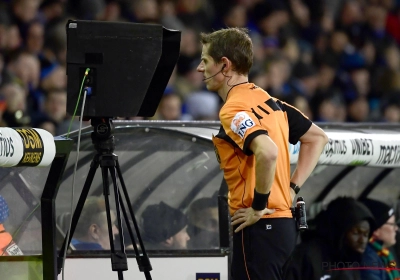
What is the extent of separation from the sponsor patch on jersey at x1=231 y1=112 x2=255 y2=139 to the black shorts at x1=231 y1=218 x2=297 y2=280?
414 millimetres

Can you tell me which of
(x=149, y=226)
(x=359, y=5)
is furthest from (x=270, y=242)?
(x=359, y=5)

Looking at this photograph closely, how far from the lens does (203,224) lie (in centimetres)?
491

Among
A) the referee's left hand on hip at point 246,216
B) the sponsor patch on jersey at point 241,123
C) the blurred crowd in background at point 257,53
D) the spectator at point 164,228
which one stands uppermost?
the blurred crowd in background at point 257,53

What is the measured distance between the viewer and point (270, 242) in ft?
13.3

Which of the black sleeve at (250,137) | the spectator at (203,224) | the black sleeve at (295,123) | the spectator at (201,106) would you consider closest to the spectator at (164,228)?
the spectator at (203,224)

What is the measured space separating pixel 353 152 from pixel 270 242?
1.28 m

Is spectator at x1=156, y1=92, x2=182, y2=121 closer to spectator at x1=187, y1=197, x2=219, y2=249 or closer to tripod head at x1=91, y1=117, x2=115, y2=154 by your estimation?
spectator at x1=187, y1=197, x2=219, y2=249

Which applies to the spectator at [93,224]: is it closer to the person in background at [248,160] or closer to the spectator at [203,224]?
the spectator at [203,224]

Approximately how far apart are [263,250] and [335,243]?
4.68ft

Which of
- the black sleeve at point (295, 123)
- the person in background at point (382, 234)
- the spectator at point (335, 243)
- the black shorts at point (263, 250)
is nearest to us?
the black shorts at point (263, 250)

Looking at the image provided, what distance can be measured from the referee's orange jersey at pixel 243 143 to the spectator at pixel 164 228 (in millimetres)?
801

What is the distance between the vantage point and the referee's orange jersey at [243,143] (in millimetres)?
3979

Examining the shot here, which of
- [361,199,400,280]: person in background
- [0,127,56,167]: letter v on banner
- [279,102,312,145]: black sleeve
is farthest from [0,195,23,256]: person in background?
[361,199,400,280]: person in background

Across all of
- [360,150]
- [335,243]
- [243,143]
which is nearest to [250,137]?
[243,143]
